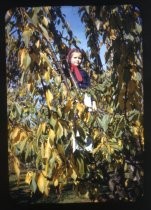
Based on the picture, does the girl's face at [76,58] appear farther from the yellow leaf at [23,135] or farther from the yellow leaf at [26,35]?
the yellow leaf at [23,135]

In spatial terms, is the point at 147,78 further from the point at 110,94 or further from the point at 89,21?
the point at 89,21

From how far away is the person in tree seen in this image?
281 cm

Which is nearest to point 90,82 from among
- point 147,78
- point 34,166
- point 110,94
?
point 110,94

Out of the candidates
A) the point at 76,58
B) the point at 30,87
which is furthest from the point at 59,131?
the point at 76,58

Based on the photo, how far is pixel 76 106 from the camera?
2850 millimetres

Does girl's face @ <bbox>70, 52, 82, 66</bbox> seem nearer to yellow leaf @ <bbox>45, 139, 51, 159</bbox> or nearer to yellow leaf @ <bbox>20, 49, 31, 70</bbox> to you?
yellow leaf @ <bbox>20, 49, 31, 70</bbox>

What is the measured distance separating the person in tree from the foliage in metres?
0.04

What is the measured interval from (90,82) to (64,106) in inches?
8.1

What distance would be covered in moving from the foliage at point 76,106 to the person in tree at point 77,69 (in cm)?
4

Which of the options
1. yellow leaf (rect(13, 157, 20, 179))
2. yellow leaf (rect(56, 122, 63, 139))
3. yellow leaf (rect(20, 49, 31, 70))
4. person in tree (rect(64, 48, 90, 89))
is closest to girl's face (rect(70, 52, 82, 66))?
person in tree (rect(64, 48, 90, 89))

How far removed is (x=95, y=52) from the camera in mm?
2814

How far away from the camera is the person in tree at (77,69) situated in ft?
9.21

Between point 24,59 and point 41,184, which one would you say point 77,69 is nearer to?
point 24,59

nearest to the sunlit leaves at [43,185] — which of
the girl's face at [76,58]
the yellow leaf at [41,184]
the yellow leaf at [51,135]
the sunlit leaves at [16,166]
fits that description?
the yellow leaf at [41,184]
